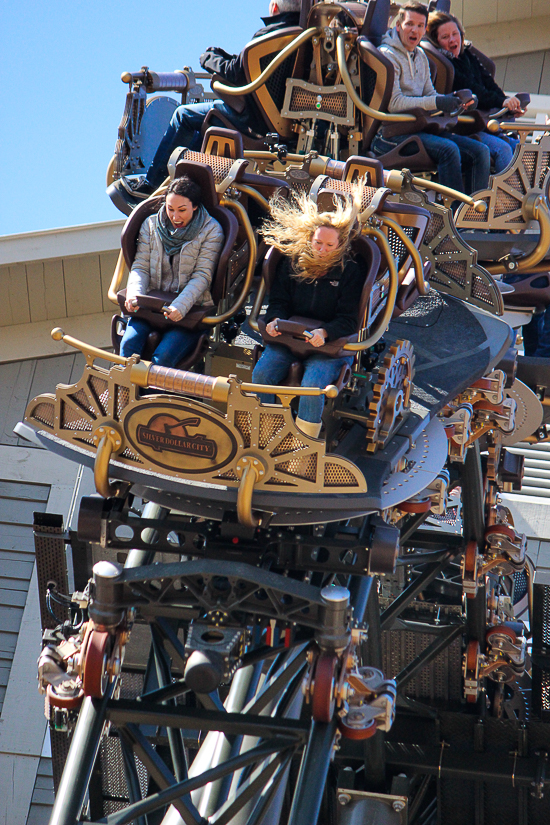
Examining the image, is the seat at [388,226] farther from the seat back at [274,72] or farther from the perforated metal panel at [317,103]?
the seat back at [274,72]

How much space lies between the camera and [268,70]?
8297mm

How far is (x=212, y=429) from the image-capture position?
5492 millimetres

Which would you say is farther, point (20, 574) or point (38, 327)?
point (38, 327)

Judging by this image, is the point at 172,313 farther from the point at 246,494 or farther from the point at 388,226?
the point at 388,226

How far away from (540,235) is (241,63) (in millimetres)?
2576

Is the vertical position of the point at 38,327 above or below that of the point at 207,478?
below

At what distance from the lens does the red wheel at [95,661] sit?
19.6 ft

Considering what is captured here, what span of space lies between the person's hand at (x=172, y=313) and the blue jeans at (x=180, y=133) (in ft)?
11.4

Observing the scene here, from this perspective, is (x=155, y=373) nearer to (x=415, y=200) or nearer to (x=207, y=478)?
(x=207, y=478)

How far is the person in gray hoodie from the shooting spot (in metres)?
8.36

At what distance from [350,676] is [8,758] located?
5323mm

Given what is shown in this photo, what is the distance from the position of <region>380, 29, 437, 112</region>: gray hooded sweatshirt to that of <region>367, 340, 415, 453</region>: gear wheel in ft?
9.05

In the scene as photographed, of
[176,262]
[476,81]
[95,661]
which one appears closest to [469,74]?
[476,81]

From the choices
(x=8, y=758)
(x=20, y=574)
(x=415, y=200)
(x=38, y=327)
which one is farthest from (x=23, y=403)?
(x=415, y=200)
